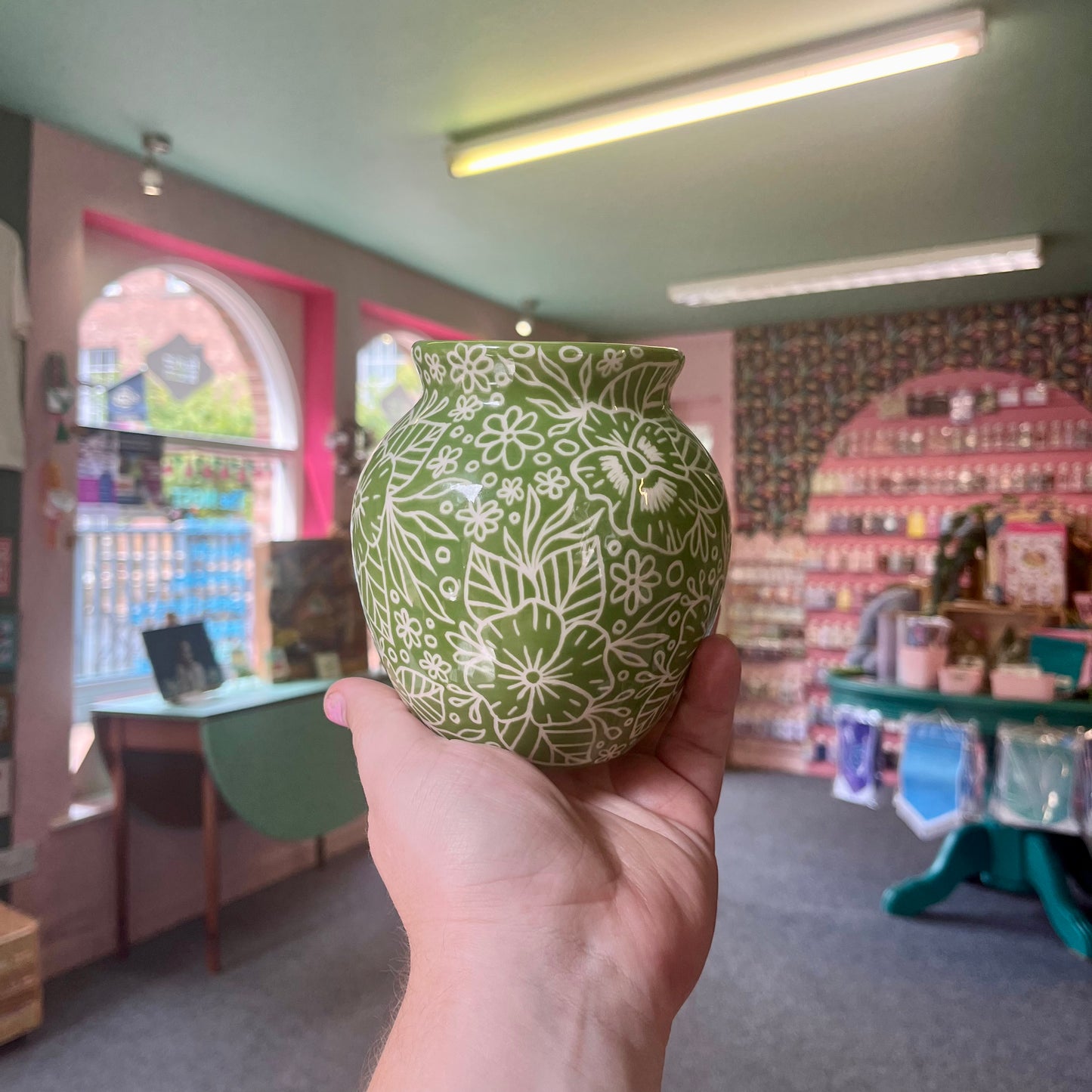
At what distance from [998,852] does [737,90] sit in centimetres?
305

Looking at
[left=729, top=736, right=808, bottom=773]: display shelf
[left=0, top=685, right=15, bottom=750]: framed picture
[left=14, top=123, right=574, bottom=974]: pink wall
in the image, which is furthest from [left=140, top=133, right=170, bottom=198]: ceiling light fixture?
[left=729, top=736, right=808, bottom=773]: display shelf

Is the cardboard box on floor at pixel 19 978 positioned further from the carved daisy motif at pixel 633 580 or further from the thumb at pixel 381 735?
the carved daisy motif at pixel 633 580

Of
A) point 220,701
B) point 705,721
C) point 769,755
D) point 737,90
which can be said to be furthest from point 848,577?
point 705,721

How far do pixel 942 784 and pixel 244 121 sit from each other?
10.5ft

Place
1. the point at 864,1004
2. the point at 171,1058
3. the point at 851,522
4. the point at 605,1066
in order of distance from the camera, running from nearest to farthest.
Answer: the point at 605,1066, the point at 171,1058, the point at 864,1004, the point at 851,522

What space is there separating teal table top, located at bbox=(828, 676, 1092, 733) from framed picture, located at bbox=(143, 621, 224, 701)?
7.65 ft

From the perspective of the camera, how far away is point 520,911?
0.82 meters

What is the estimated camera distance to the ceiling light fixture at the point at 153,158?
2.96 m

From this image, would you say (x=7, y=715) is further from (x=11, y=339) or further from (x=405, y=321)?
(x=405, y=321)

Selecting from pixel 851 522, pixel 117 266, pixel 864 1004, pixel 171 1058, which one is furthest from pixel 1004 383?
pixel 171 1058

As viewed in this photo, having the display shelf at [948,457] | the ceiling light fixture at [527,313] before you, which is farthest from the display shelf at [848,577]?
the ceiling light fixture at [527,313]

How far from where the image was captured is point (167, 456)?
3.49 m

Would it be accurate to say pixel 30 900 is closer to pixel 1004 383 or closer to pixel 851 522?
pixel 851 522

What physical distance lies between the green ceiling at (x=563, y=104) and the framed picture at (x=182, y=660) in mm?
1767
